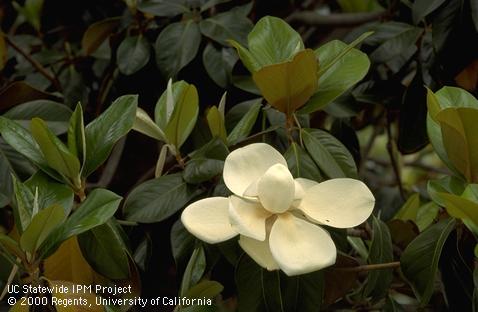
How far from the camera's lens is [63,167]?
0.81 m

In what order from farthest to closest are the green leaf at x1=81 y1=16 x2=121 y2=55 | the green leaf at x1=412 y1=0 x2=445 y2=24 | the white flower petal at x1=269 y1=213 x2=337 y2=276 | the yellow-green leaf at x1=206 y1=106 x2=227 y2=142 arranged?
the green leaf at x1=81 y1=16 x2=121 y2=55, the green leaf at x1=412 y1=0 x2=445 y2=24, the yellow-green leaf at x1=206 y1=106 x2=227 y2=142, the white flower petal at x1=269 y1=213 x2=337 y2=276

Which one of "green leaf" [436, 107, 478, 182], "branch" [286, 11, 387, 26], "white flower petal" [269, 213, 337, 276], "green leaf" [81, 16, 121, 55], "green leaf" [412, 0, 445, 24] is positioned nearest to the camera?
"white flower petal" [269, 213, 337, 276]

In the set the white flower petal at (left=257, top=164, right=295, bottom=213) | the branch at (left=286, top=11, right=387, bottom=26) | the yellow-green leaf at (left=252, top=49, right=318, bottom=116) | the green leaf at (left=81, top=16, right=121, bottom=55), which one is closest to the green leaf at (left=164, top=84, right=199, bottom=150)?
the yellow-green leaf at (left=252, top=49, right=318, bottom=116)

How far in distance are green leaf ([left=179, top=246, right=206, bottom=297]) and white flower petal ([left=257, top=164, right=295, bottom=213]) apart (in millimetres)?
159

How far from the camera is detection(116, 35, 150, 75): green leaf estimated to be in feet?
3.69

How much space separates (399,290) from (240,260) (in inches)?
13.1

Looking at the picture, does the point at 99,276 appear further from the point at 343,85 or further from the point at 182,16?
the point at 182,16

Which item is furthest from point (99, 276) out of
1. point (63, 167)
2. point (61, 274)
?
point (63, 167)

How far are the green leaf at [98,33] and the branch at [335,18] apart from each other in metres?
0.37

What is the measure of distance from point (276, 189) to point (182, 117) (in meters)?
0.24

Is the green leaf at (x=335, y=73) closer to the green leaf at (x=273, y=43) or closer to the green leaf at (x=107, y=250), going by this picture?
the green leaf at (x=273, y=43)

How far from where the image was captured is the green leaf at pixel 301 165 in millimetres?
812

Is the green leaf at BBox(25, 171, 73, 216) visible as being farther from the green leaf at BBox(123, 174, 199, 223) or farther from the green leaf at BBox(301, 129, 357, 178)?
the green leaf at BBox(301, 129, 357, 178)

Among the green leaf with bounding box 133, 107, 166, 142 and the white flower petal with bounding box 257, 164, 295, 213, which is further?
the green leaf with bounding box 133, 107, 166, 142
